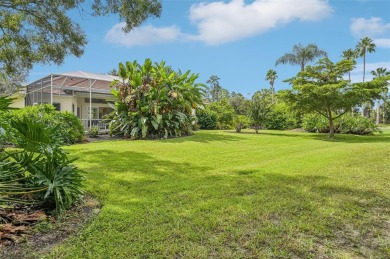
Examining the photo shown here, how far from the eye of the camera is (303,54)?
1613 inches

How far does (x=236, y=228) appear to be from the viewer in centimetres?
362

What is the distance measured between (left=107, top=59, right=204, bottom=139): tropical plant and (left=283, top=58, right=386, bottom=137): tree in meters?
6.32

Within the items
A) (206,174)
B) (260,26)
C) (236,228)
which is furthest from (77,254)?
(260,26)

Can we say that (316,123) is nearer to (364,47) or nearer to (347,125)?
(347,125)

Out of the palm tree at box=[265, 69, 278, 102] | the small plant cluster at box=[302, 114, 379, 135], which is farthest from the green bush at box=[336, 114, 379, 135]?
the palm tree at box=[265, 69, 278, 102]

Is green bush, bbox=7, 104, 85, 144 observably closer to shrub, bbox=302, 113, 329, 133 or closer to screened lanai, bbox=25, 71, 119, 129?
screened lanai, bbox=25, 71, 119, 129

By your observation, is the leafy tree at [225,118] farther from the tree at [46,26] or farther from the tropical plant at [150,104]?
the tree at [46,26]

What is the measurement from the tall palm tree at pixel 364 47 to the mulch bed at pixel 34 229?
55769 mm

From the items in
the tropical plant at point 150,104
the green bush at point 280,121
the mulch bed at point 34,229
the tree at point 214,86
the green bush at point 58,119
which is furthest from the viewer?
the tree at point 214,86

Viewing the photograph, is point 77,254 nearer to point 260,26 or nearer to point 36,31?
point 36,31

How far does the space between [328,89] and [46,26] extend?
13618 millimetres

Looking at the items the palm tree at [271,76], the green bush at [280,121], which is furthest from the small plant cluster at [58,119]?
the palm tree at [271,76]

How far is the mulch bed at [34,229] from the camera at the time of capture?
311 cm

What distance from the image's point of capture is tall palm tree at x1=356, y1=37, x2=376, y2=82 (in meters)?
50.9
